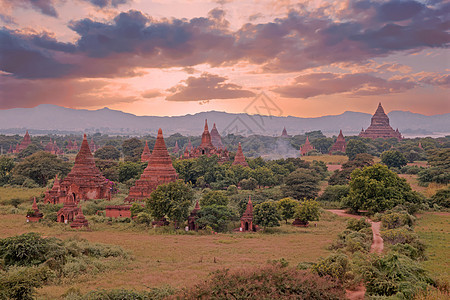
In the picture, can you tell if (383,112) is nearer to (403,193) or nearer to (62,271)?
(403,193)

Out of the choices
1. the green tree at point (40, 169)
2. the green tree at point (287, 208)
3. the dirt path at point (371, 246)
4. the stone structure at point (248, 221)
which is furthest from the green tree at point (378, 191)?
the green tree at point (40, 169)

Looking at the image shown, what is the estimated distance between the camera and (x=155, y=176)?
141ft

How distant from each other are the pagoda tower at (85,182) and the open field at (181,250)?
7856mm

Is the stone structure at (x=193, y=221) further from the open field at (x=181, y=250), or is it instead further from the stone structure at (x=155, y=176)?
the stone structure at (x=155, y=176)

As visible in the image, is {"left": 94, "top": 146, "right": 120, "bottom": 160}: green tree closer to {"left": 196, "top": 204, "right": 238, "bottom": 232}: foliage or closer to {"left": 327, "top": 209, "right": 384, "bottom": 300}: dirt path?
{"left": 327, "top": 209, "right": 384, "bottom": 300}: dirt path

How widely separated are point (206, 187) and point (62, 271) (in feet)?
120

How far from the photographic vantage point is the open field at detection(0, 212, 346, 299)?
17.2 metres

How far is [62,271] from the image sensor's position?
18047 mm

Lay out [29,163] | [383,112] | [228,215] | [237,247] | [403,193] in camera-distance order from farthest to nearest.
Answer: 1. [383,112]
2. [29,163]
3. [403,193]
4. [228,215]
5. [237,247]

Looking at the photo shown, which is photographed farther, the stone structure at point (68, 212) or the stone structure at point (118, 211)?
the stone structure at point (118, 211)

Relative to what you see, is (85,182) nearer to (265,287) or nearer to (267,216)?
(267,216)

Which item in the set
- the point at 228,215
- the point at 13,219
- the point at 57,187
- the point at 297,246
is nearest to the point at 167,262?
the point at 297,246

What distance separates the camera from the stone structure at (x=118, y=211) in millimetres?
34088

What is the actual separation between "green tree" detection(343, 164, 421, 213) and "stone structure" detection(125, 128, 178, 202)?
19.4 meters
